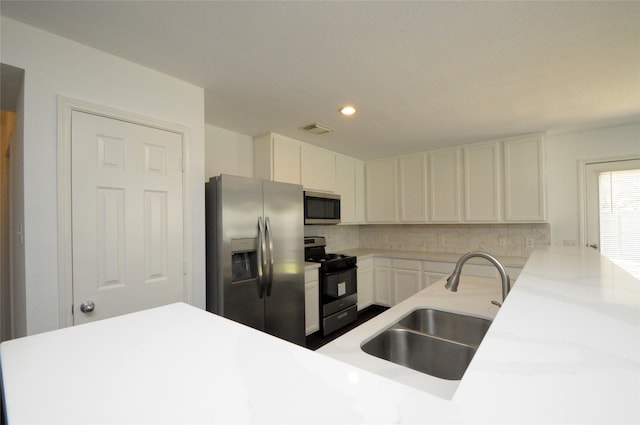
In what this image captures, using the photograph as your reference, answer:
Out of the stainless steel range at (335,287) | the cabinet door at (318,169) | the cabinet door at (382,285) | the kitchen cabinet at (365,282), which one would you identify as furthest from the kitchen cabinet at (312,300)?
the cabinet door at (382,285)

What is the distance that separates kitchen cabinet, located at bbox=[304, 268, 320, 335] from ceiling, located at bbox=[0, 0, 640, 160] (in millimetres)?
1659

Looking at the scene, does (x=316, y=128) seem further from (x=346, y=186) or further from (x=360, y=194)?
(x=360, y=194)

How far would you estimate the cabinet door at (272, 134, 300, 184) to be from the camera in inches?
123

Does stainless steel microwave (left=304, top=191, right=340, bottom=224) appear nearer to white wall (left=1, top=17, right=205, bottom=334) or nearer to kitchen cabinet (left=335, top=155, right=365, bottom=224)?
kitchen cabinet (left=335, top=155, right=365, bottom=224)

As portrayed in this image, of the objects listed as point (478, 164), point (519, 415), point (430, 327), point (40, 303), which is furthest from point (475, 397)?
point (478, 164)

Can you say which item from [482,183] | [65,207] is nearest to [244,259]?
[65,207]

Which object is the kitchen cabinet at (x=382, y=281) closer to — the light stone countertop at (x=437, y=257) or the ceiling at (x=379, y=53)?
the light stone countertop at (x=437, y=257)

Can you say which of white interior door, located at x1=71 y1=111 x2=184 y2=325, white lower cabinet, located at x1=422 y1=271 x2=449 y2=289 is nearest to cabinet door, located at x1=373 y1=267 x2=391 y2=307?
white lower cabinet, located at x1=422 y1=271 x2=449 y2=289

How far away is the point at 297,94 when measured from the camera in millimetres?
2199

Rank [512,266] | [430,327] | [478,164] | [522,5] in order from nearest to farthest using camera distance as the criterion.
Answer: [522,5], [430,327], [512,266], [478,164]

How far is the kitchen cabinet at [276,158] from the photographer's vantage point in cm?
309

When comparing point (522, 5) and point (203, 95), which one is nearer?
point (522, 5)

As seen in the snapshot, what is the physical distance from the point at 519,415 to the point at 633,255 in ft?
Result: 13.4

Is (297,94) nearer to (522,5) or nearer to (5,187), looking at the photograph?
(522,5)
